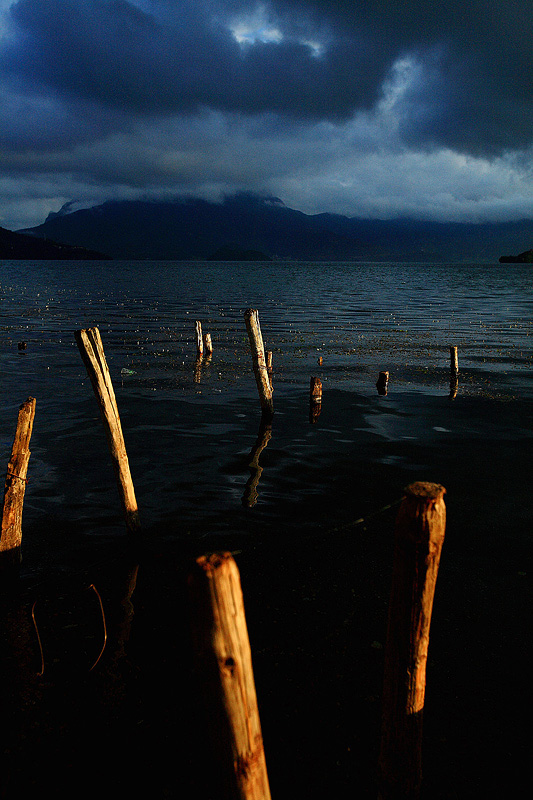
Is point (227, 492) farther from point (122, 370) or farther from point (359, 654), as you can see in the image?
point (122, 370)

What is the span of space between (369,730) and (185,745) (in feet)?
6.73

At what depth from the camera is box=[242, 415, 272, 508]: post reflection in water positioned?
38.9ft

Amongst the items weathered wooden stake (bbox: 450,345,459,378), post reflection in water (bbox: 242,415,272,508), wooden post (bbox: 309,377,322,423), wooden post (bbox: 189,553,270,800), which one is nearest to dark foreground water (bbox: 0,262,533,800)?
post reflection in water (bbox: 242,415,272,508)

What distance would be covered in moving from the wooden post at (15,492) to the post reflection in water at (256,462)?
4.80m

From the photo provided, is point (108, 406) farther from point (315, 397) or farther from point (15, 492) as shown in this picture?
point (315, 397)

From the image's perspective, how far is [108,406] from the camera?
9234 millimetres

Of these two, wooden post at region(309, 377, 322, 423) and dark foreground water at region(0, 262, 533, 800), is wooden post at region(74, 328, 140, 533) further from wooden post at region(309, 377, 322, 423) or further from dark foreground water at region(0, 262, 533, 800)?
wooden post at region(309, 377, 322, 423)

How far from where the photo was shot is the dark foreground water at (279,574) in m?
5.60

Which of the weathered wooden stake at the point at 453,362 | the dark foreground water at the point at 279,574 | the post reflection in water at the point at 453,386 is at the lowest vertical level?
the dark foreground water at the point at 279,574

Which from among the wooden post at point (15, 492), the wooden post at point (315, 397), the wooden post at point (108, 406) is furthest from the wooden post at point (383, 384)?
the wooden post at point (15, 492)

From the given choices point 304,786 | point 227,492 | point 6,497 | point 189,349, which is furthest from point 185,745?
point 189,349

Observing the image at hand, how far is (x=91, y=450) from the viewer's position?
48.3 ft

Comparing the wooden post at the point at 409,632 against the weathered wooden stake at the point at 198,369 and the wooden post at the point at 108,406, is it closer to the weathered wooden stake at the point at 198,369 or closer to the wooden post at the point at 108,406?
the wooden post at the point at 108,406

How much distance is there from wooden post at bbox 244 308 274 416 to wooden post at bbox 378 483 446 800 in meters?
12.6
